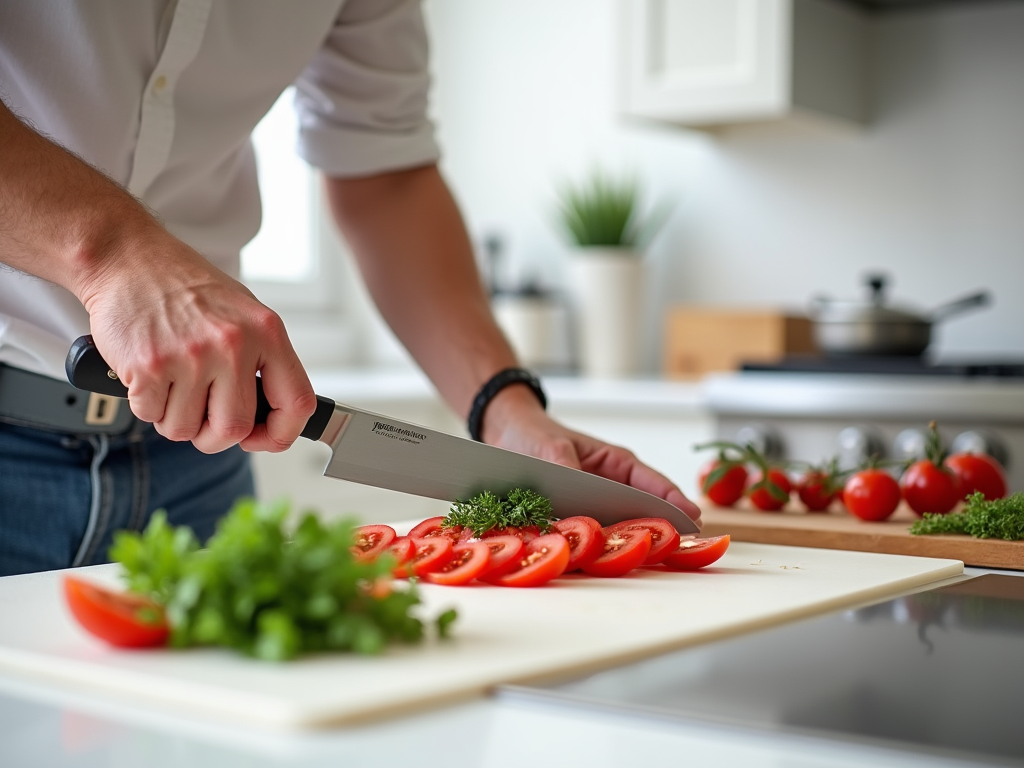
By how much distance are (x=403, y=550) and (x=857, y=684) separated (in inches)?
15.3

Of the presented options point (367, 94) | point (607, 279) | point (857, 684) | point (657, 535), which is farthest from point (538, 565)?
point (607, 279)

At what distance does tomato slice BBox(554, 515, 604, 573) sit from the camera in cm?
95

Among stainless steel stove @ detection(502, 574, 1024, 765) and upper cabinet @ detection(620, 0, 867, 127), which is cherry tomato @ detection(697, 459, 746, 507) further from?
upper cabinet @ detection(620, 0, 867, 127)

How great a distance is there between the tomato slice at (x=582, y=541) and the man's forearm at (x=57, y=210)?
0.39 meters

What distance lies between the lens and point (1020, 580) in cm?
103

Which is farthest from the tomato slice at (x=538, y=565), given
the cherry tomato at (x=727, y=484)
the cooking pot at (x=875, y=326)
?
the cooking pot at (x=875, y=326)

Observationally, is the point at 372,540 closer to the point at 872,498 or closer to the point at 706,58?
the point at 872,498

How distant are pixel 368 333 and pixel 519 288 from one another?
0.67 m

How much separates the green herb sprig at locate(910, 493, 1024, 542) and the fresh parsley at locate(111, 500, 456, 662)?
0.67 m

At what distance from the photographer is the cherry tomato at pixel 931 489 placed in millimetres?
1280

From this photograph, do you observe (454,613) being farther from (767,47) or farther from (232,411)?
(767,47)

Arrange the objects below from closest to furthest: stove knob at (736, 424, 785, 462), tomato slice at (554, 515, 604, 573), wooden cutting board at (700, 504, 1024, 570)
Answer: tomato slice at (554, 515, 604, 573) → wooden cutting board at (700, 504, 1024, 570) → stove knob at (736, 424, 785, 462)

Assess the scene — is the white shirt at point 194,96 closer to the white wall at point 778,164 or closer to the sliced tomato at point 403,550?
the sliced tomato at point 403,550

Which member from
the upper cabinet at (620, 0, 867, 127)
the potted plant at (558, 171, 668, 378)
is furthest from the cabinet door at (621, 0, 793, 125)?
the potted plant at (558, 171, 668, 378)
